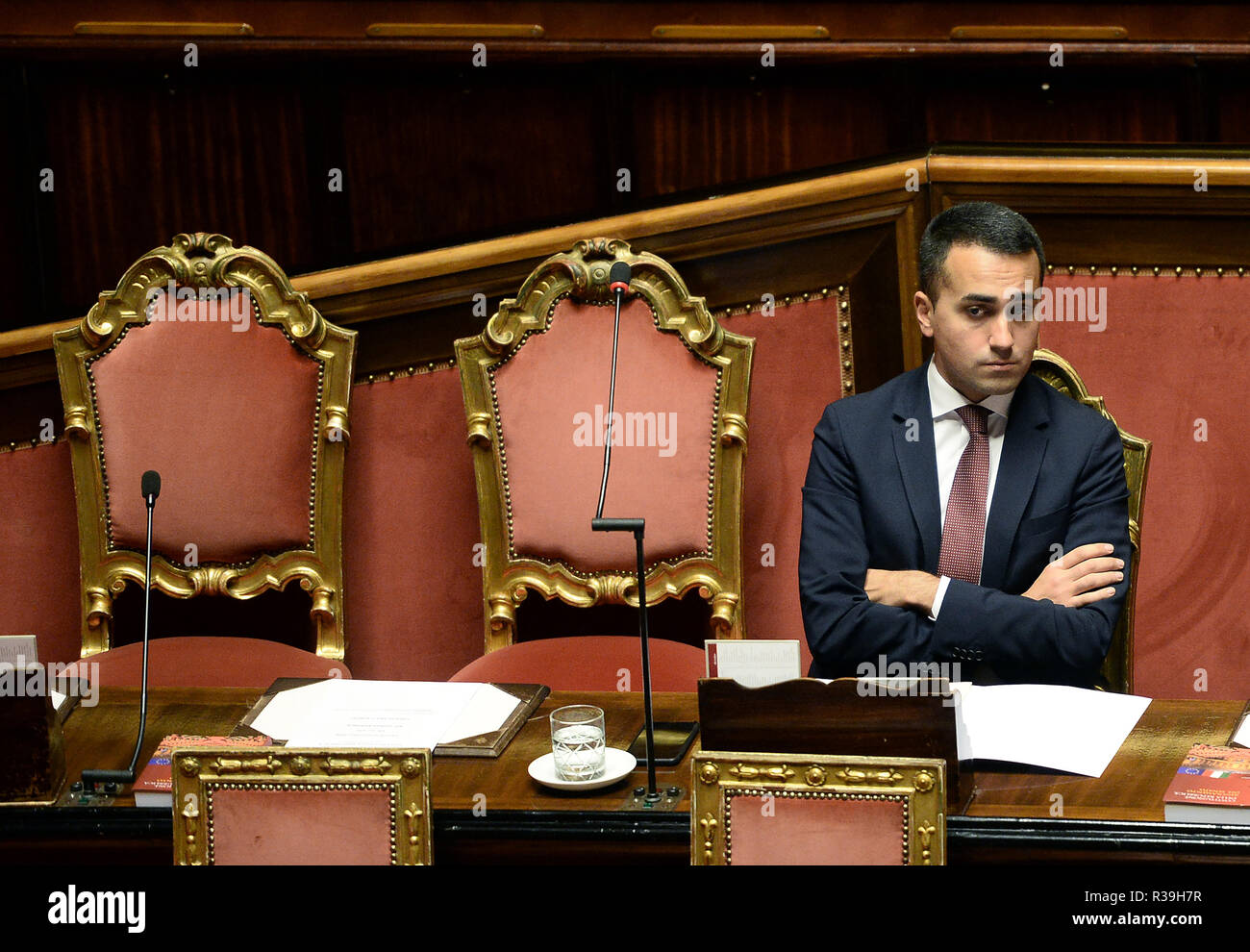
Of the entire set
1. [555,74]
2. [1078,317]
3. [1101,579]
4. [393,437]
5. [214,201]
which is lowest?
[1101,579]

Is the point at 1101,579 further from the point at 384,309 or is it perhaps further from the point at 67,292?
the point at 67,292

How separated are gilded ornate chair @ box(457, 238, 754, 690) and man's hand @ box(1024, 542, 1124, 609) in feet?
2.38

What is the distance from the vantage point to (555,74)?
3768 millimetres

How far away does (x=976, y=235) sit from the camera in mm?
2107

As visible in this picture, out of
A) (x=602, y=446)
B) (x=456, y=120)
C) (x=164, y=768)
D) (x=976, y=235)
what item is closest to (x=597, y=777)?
(x=164, y=768)

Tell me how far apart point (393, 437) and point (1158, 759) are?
5.89 ft

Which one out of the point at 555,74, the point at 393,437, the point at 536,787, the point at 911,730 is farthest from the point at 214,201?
the point at 911,730

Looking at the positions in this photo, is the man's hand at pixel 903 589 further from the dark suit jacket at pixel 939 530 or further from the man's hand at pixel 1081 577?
the man's hand at pixel 1081 577

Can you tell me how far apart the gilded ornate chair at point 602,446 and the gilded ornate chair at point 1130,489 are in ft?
1.97

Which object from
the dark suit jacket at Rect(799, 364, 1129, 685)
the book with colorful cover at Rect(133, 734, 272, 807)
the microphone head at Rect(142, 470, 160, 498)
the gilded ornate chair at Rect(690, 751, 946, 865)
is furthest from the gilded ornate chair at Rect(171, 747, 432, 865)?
the dark suit jacket at Rect(799, 364, 1129, 685)

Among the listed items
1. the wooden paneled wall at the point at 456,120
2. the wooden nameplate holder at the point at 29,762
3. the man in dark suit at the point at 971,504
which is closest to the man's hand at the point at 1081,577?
the man in dark suit at the point at 971,504

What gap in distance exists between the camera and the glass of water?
5.50 feet

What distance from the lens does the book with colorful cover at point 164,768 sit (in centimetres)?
167

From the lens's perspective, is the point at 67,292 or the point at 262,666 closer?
the point at 262,666
